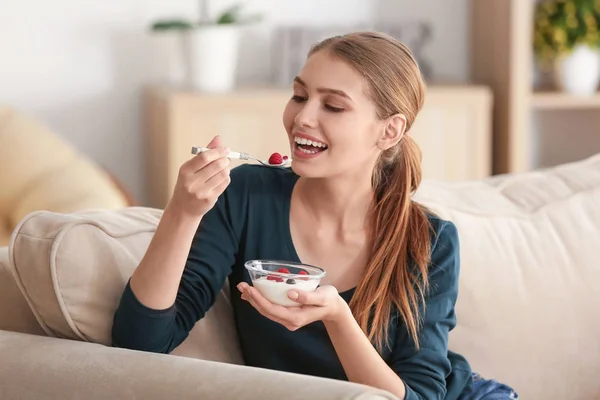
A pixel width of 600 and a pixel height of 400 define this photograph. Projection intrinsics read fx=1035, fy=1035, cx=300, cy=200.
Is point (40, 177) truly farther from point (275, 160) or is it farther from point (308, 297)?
point (308, 297)

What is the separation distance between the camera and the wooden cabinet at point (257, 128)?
10.8 ft

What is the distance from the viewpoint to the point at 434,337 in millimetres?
1673

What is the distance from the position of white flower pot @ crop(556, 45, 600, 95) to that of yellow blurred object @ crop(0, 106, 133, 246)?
166cm

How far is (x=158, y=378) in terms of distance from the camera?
1.37 m

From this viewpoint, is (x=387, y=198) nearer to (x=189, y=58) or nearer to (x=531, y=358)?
(x=531, y=358)

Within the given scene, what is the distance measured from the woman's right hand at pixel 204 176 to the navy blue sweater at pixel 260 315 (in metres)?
0.20

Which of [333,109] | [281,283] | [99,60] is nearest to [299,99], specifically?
[333,109]

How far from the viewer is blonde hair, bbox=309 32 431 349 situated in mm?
1674

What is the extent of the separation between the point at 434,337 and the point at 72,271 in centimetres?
58

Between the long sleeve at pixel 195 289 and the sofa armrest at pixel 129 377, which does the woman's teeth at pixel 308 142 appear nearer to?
the long sleeve at pixel 195 289

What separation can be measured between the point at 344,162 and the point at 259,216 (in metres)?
0.18

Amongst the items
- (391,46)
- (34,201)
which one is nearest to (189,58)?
(34,201)

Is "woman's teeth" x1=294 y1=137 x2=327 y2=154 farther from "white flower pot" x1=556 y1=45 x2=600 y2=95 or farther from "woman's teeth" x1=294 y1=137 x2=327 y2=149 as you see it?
"white flower pot" x1=556 y1=45 x2=600 y2=95

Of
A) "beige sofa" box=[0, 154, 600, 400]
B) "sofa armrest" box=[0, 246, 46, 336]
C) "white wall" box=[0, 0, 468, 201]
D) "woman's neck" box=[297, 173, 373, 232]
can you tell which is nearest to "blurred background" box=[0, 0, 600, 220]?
"white wall" box=[0, 0, 468, 201]
